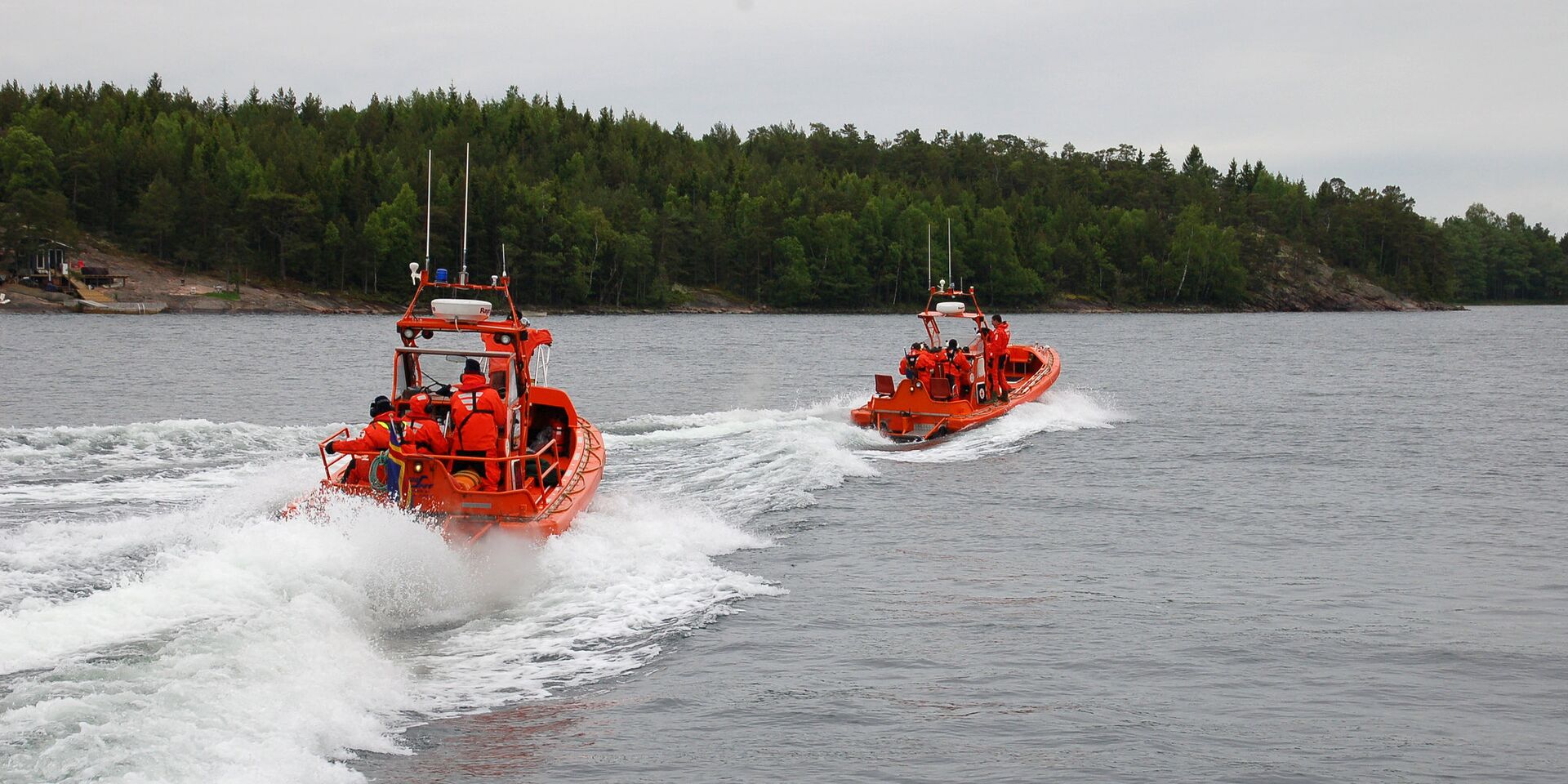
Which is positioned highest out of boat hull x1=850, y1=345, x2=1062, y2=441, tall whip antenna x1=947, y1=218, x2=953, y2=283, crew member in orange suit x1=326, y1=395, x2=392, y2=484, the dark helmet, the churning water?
tall whip antenna x1=947, y1=218, x2=953, y2=283

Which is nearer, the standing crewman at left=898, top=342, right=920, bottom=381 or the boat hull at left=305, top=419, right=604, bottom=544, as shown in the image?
the boat hull at left=305, top=419, right=604, bottom=544

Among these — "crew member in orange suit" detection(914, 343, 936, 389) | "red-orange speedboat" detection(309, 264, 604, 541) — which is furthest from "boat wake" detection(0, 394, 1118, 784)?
"crew member in orange suit" detection(914, 343, 936, 389)

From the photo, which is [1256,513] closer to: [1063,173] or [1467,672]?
[1467,672]

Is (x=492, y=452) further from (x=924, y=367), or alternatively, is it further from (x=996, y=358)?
(x=996, y=358)

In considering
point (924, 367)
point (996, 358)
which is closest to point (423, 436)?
point (924, 367)

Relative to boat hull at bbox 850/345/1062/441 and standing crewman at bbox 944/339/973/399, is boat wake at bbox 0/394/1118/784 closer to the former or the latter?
boat hull at bbox 850/345/1062/441

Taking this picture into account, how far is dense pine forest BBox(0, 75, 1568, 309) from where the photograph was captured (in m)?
93.8

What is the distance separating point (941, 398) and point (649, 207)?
3968 inches

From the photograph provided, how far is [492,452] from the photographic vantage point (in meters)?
13.2

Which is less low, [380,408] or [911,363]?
[911,363]

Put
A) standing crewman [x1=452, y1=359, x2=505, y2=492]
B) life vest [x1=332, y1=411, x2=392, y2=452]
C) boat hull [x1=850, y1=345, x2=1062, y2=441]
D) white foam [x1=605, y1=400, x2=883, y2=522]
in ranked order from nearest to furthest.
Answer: life vest [x1=332, y1=411, x2=392, y2=452] → standing crewman [x1=452, y1=359, x2=505, y2=492] → white foam [x1=605, y1=400, x2=883, y2=522] → boat hull [x1=850, y1=345, x2=1062, y2=441]

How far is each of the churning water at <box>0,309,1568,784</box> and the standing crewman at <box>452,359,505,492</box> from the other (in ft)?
3.15

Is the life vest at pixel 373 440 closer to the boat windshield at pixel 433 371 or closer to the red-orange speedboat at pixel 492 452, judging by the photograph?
the red-orange speedboat at pixel 492 452

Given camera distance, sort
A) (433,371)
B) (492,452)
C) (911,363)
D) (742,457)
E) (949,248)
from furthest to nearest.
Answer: (949,248)
(911,363)
(742,457)
(433,371)
(492,452)
